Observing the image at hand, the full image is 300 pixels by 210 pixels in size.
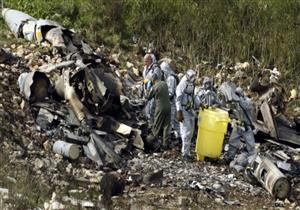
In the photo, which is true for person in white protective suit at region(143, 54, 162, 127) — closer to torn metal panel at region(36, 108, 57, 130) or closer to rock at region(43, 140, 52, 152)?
torn metal panel at region(36, 108, 57, 130)

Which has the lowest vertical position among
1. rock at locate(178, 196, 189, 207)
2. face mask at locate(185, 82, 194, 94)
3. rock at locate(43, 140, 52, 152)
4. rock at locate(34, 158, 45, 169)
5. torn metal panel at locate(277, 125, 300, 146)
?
torn metal panel at locate(277, 125, 300, 146)

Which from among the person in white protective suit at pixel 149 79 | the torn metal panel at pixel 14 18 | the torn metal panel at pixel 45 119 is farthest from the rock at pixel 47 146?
the torn metal panel at pixel 14 18

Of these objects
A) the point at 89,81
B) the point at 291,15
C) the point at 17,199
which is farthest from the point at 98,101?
the point at 291,15

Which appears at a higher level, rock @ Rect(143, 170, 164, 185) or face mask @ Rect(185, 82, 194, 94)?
face mask @ Rect(185, 82, 194, 94)

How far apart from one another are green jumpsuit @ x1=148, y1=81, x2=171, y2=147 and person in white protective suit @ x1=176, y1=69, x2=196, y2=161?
1.77 ft

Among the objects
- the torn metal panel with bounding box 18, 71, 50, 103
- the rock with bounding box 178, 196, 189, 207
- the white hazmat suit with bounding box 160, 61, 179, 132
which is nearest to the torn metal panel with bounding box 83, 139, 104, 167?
the rock with bounding box 178, 196, 189, 207

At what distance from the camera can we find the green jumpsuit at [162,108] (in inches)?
454

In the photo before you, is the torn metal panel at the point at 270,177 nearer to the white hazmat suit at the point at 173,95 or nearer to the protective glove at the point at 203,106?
the protective glove at the point at 203,106

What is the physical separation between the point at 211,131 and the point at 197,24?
769 cm

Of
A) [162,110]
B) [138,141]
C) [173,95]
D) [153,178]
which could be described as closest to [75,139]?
[138,141]

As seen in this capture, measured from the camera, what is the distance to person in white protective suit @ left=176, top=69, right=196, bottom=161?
1096cm

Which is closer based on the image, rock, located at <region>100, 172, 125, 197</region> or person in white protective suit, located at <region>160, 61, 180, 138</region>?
rock, located at <region>100, 172, 125, 197</region>

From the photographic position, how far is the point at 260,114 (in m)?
13.0

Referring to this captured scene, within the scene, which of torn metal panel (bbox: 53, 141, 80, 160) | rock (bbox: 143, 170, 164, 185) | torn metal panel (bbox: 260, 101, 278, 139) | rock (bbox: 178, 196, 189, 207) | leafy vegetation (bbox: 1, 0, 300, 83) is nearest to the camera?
rock (bbox: 178, 196, 189, 207)
